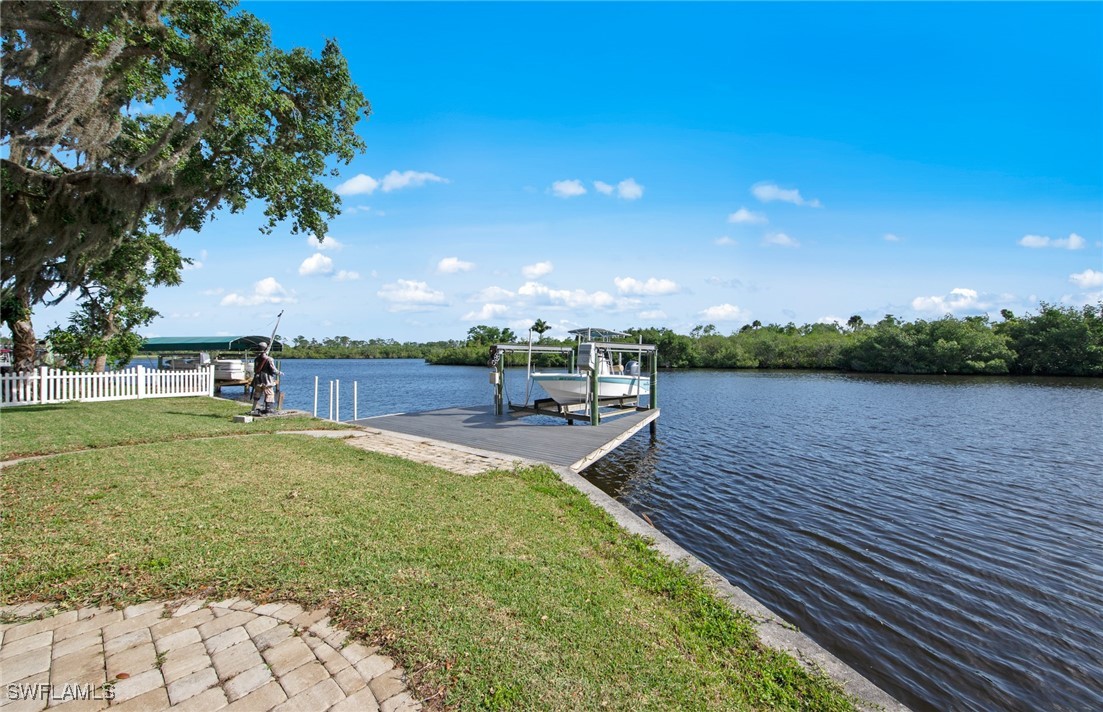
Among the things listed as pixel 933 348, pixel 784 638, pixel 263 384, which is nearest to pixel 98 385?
pixel 263 384

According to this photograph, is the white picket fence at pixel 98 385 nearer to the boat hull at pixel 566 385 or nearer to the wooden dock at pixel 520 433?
the wooden dock at pixel 520 433

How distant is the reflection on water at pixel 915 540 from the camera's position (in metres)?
4.65

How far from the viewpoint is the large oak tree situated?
25.7 ft

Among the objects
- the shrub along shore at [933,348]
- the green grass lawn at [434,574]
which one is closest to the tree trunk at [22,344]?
the green grass lawn at [434,574]

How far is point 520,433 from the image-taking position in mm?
11617

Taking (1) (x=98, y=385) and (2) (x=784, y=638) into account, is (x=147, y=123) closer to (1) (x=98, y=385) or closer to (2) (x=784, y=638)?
(1) (x=98, y=385)

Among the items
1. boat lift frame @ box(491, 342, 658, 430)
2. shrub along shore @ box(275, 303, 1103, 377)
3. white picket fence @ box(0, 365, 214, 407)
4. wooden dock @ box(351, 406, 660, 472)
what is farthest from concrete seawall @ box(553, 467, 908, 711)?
shrub along shore @ box(275, 303, 1103, 377)

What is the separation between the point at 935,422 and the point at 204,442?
76.0 feet

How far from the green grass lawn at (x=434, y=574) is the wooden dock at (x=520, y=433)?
2.85 meters

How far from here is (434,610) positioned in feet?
11.0

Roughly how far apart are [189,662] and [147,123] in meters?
13.7

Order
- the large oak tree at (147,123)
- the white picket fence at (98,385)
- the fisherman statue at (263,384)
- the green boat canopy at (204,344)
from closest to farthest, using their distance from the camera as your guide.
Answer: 1. the large oak tree at (147,123)
2. the fisherman statue at (263,384)
3. the white picket fence at (98,385)
4. the green boat canopy at (204,344)

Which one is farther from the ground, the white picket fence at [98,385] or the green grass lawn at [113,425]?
the white picket fence at [98,385]

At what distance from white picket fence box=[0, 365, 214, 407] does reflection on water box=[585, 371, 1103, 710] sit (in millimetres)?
15408
